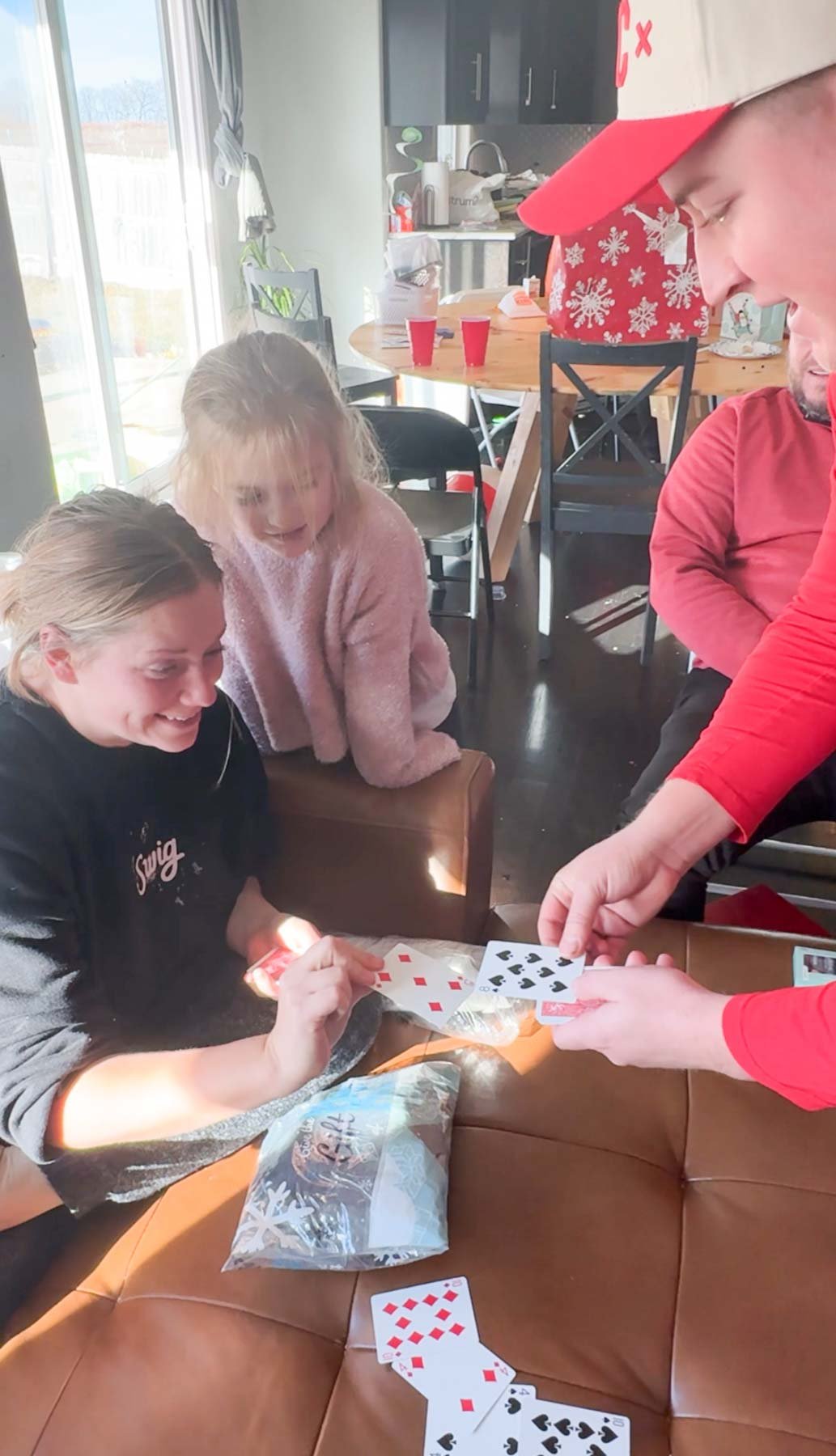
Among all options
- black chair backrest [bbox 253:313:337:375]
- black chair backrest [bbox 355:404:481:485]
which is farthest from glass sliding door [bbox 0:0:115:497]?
black chair backrest [bbox 355:404:481:485]

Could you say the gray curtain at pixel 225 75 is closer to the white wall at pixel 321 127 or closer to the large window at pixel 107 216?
the large window at pixel 107 216

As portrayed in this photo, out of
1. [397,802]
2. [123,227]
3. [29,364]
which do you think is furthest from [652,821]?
[123,227]

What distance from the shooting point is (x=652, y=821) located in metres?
1.29

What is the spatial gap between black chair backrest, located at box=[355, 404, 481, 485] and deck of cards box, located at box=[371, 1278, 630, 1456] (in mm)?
2341

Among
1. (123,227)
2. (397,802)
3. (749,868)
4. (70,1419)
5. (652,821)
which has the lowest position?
(749,868)

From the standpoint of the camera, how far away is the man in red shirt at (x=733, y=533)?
2.02 metres

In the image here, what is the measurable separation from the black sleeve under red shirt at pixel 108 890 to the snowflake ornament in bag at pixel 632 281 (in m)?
2.17

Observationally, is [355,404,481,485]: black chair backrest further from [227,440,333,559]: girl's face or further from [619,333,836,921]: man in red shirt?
[227,440,333,559]: girl's face

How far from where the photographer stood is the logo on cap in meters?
0.71

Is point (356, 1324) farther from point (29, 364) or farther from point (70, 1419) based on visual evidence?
point (29, 364)

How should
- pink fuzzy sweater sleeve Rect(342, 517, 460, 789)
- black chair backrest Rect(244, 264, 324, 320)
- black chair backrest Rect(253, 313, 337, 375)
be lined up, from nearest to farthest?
pink fuzzy sweater sleeve Rect(342, 517, 460, 789), black chair backrest Rect(253, 313, 337, 375), black chair backrest Rect(244, 264, 324, 320)

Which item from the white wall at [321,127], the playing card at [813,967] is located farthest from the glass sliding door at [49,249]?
the playing card at [813,967]

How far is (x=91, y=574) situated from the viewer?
4.05ft

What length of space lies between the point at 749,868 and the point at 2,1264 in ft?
6.07
